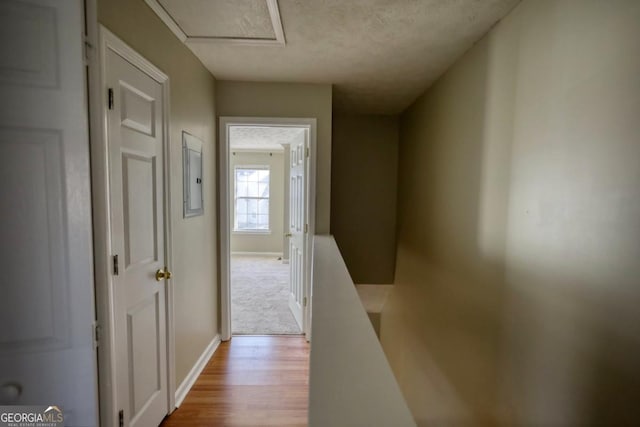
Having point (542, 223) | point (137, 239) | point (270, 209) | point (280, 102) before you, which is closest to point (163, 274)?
point (137, 239)

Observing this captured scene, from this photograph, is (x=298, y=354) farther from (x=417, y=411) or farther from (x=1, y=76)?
(x=1, y=76)

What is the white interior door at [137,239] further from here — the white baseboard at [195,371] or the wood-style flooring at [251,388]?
the wood-style flooring at [251,388]

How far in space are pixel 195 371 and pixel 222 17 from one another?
7.77 ft

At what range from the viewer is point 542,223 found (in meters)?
1.33

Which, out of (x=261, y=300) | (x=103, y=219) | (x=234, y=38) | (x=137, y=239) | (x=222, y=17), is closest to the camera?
(x=103, y=219)

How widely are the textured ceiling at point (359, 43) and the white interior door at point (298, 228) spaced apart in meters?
0.75

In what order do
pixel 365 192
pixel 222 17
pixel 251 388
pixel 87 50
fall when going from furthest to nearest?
1. pixel 365 192
2. pixel 251 388
3. pixel 222 17
4. pixel 87 50

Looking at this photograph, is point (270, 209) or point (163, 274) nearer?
point (163, 274)

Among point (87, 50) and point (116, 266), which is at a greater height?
point (87, 50)

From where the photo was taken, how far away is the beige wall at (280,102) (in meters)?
2.58

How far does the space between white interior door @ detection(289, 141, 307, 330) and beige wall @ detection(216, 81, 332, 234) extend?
0.25m

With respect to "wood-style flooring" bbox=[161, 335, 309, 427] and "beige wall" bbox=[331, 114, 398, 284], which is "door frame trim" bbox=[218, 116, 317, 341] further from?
"beige wall" bbox=[331, 114, 398, 284]

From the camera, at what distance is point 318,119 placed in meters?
2.63

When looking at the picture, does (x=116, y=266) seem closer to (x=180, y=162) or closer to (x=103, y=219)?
(x=103, y=219)
